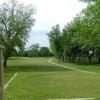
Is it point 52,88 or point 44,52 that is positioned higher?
point 44,52

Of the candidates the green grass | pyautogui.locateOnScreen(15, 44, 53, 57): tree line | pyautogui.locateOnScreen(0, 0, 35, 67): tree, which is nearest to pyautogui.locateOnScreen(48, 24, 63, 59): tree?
pyautogui.locateOnScreen(0, 0, 35, 67): tree

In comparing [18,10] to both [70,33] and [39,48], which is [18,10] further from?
[39,48]

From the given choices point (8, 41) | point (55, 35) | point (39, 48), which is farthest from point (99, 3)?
point (39, 48)

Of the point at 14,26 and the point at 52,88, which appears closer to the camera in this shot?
the point at 52,88

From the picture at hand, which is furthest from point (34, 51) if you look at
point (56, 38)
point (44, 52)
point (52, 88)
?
point (52, 88)

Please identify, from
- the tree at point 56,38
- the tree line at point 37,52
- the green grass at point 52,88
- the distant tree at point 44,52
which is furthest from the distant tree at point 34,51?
the green grass at point 52,88

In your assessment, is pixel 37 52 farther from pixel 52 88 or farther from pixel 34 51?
pixel 52 88

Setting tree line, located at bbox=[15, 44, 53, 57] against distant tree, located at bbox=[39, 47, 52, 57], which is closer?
tree line, located at bbox=[15, 44, 53, 57]

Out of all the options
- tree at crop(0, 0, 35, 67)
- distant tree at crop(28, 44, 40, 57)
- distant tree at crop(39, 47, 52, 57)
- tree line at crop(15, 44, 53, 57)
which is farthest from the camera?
distant tree at crop(39, 47, 52, 57)

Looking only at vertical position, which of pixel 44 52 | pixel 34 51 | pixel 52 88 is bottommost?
pixel 52 88

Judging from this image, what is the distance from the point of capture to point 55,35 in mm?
93750

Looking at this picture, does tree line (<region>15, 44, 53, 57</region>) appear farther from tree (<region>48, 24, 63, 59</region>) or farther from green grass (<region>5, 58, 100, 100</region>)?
green grass (<region>5, 58, 100, 100</region>)

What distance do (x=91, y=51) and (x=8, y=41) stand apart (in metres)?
25.5

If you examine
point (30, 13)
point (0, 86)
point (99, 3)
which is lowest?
point (0, 86)
